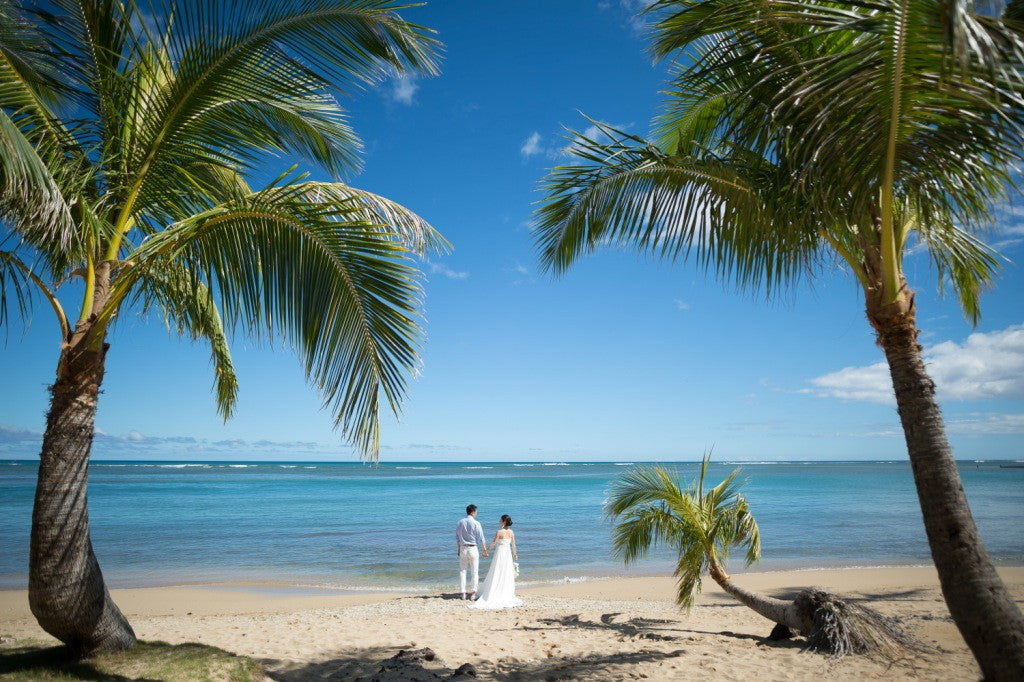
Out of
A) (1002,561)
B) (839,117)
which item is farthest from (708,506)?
(1002,561)

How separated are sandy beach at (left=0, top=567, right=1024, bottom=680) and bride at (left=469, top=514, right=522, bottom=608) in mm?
375

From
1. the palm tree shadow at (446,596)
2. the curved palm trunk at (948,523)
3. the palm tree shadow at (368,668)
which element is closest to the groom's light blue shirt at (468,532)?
the palm tree shadow at (446,596)

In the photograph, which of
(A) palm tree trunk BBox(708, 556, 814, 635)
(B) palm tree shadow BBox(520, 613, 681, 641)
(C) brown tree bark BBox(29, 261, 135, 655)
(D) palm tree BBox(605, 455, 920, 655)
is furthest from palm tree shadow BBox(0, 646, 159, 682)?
(A) palm tree trunk BBox(708, 556, 814, 635)

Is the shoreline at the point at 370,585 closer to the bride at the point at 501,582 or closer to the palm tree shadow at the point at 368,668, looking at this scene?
the bride at the point at 501,582

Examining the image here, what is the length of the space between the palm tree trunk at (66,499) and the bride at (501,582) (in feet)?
20.0

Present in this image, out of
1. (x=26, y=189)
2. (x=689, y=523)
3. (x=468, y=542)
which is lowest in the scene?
(x=468, y=542)

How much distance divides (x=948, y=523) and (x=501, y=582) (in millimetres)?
7376

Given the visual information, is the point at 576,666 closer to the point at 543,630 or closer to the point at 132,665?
the point at 543,630

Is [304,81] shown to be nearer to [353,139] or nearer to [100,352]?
[353,139]

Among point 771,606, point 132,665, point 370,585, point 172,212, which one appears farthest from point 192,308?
point 370,585

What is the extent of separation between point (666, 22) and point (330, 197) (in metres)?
2.94

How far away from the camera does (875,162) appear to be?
340 cm

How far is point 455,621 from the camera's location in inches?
328

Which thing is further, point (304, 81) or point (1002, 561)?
point (1002, 561)
